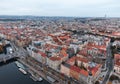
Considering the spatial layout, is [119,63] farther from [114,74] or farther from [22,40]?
[22,40]

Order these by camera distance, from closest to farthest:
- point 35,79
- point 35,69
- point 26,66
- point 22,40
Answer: point 35,79 → point 35,69 → point 26,66 → point 22,40

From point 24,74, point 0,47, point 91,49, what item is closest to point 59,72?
point 24,74

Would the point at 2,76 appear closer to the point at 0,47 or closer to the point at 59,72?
the point at 59,72

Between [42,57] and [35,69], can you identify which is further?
[42,57]

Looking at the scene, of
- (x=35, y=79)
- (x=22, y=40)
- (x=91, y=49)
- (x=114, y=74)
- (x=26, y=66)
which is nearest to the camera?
(x=35, y=79)

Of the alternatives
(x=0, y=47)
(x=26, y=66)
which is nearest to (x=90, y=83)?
(x=26, y=66)

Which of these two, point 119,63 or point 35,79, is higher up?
point 119,63
